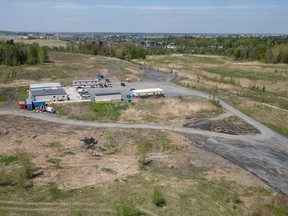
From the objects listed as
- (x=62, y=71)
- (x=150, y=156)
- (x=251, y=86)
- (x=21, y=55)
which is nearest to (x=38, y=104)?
(x=150, y=156)

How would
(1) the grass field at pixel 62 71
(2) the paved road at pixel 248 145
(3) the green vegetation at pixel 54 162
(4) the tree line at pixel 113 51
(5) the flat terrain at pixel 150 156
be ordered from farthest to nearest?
(4) the tree line at pixel 113 51 < (1) the grass field at pixel 62 71 < (3) the green vegetation at pixel 54 162 < (2) the paved road at pixel 248 145 < (5) the flat terrain at pixel 150 156

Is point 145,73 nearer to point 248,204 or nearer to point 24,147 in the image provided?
point 24,147

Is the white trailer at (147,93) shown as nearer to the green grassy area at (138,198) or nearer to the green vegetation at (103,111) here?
the green vegetation at (103,111)

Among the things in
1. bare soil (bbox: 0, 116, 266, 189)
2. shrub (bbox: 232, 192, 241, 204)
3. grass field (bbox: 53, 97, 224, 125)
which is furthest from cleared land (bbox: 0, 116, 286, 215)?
grass field (bbox: 53, 97, 224, 125)

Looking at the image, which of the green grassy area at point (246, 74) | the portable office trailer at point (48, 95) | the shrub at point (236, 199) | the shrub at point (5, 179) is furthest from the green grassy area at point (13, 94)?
the green grassy area at point (246, 74)

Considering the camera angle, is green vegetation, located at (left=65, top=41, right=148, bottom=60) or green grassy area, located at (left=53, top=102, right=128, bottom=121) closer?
green grassy area, located at (left=53, top=102, right=128, bottom=121)

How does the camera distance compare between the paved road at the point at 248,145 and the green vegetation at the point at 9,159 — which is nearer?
the paved road at the point at 248,145

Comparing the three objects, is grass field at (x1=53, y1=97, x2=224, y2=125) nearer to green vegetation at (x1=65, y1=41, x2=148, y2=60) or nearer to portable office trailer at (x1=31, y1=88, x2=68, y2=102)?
portable office trailer at (x1=31, y1=88, x2=68, y2=102)
